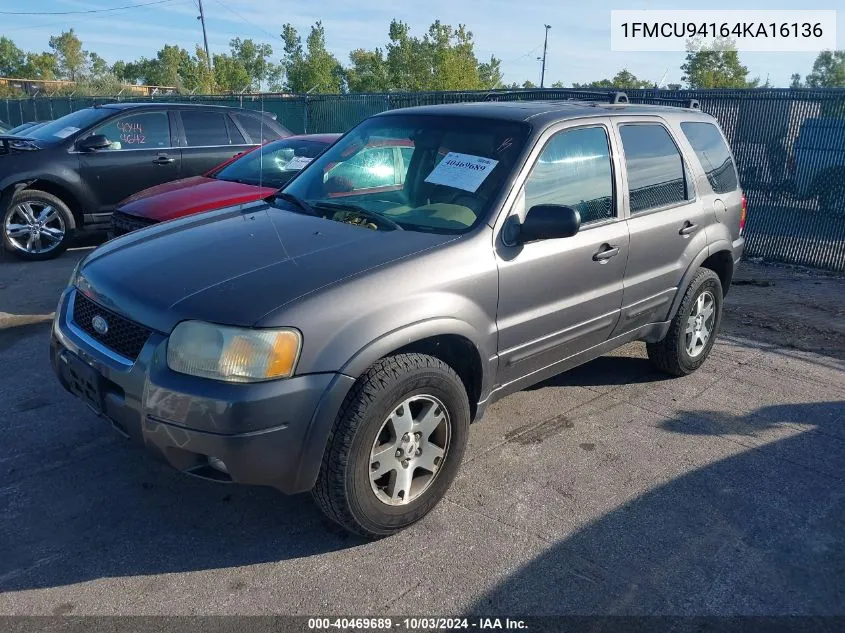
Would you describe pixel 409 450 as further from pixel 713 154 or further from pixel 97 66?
pixel 97 66

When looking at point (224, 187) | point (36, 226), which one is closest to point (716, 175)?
point (224, 187)

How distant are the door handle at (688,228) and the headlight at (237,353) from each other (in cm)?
296

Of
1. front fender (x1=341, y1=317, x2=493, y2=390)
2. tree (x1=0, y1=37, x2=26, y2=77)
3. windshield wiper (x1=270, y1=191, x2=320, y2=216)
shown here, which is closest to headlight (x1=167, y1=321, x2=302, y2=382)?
front fender (x1=341, y1=317, x2=493, y2=390)

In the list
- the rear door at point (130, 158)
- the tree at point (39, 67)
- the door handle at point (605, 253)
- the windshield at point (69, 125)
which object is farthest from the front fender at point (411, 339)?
the tree at point (39, 67)

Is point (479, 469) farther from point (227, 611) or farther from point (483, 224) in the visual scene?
point (227, 611)

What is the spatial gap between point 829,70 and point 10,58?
87.7m

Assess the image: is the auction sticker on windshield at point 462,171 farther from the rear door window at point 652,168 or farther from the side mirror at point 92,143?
the side mirror at point 92,143

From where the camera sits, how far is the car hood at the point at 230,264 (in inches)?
110

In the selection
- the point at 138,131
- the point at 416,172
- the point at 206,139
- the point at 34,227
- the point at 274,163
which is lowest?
the point at 34,227

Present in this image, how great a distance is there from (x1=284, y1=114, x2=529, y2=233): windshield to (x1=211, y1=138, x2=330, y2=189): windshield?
2.68 metres

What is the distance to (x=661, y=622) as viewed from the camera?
107 inches

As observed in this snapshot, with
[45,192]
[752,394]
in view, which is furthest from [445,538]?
[45,192]

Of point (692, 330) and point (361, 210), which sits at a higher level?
point (361, 210)

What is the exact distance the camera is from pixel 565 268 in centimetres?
376
